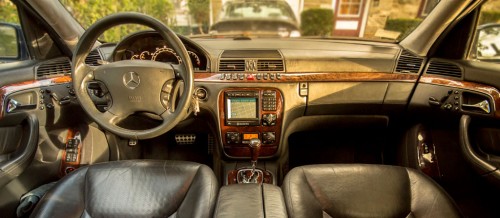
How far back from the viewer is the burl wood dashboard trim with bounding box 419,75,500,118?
172 centimetres

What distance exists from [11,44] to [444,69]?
8.88 feet

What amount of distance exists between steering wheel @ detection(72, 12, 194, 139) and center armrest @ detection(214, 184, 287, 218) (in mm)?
422

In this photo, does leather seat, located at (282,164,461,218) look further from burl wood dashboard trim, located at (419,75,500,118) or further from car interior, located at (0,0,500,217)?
burl wood dashboard trim, located at (419,75,500,118)

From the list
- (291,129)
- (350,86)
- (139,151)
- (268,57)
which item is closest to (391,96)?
(350,86)

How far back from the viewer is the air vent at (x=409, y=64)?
200 cm

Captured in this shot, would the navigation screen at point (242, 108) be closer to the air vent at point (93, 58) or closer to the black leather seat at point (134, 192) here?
the black leather seat at point (134, 192)

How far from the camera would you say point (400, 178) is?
4.96 feet

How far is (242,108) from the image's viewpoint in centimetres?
196

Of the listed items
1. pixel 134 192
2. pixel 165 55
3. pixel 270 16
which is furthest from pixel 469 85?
pixel 270 16

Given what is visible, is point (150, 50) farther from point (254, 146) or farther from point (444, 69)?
point (444, 69)

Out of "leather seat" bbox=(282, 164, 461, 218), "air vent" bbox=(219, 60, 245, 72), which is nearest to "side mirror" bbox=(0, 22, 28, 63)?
"air vent" bbox=(219, 60, 245, 72)

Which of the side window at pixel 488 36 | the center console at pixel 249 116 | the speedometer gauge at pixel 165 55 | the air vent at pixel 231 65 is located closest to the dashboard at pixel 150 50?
the speedometer gauge at pixel 165 55

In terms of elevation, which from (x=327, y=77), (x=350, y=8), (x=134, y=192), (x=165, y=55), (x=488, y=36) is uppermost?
(x=350, y=8)

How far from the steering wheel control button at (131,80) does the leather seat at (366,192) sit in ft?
2.69
